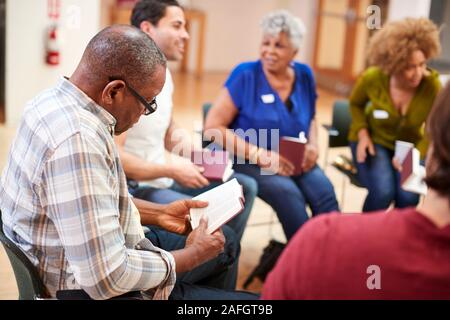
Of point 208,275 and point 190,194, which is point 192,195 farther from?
point 208,275

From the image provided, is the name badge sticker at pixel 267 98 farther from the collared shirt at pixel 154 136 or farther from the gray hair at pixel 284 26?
the collared shirt at pixel 154 136

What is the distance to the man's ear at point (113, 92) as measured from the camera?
5.63 feet

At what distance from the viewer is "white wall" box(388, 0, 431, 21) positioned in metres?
5.91

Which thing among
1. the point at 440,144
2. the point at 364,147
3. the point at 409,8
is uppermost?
the point at 409,8

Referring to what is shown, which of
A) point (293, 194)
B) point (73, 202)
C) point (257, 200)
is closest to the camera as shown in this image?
point (73, 202)

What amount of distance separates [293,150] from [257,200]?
4.91ft

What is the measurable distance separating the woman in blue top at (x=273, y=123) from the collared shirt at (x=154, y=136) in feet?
1.56

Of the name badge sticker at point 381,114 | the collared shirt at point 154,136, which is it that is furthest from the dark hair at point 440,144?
the name badge sticker at point 381,114

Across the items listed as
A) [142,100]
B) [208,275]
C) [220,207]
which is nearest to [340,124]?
[208,275]

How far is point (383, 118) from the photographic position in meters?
3.71

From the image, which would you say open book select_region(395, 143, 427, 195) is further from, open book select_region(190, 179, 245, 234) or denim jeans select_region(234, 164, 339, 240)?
open book select_region(190, 179, 245, 234)

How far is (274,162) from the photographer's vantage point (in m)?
3.32
